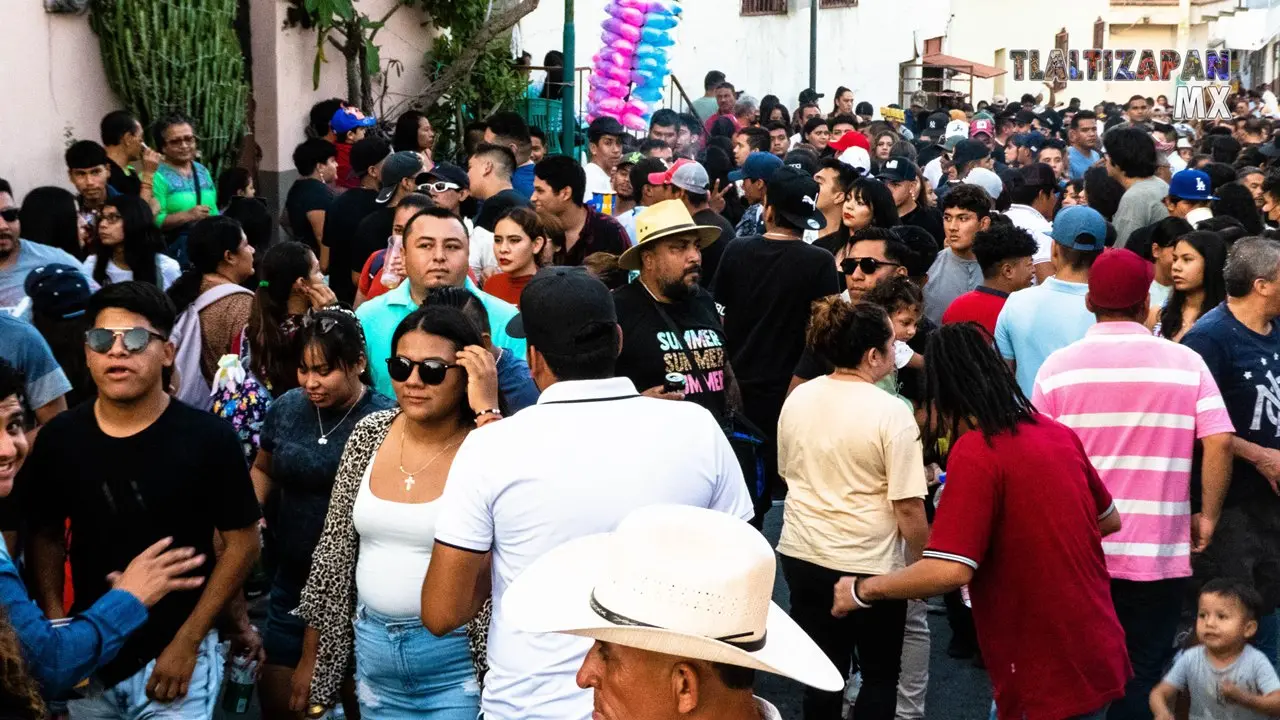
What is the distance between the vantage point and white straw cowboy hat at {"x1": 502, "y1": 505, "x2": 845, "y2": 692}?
250 cm

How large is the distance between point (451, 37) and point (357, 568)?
12.2 metres

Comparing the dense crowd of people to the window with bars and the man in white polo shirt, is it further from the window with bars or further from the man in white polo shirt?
the window with bars

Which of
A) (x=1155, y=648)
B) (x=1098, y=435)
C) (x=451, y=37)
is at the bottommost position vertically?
(x=1155, y=648)

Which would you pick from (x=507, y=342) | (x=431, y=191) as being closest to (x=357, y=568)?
(x=507, y=342)

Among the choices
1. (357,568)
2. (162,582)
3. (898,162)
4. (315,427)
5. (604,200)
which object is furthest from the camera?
(604,200)

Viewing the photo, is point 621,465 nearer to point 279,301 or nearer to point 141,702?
point 141,702

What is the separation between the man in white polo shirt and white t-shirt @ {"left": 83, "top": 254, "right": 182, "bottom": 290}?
422 centimetres

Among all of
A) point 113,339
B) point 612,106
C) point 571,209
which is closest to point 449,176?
point 571,209

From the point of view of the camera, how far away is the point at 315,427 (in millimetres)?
5105

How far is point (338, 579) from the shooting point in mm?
4320

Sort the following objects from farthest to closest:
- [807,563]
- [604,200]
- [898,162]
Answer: [604,200]
[898,162]
[807,563]

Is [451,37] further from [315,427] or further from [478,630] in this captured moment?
[478,630]

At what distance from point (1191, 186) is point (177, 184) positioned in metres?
6.13

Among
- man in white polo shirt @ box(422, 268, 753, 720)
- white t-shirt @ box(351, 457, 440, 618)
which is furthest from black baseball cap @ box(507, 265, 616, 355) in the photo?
white t-shirt @ box(351, 457, 440, 618)
